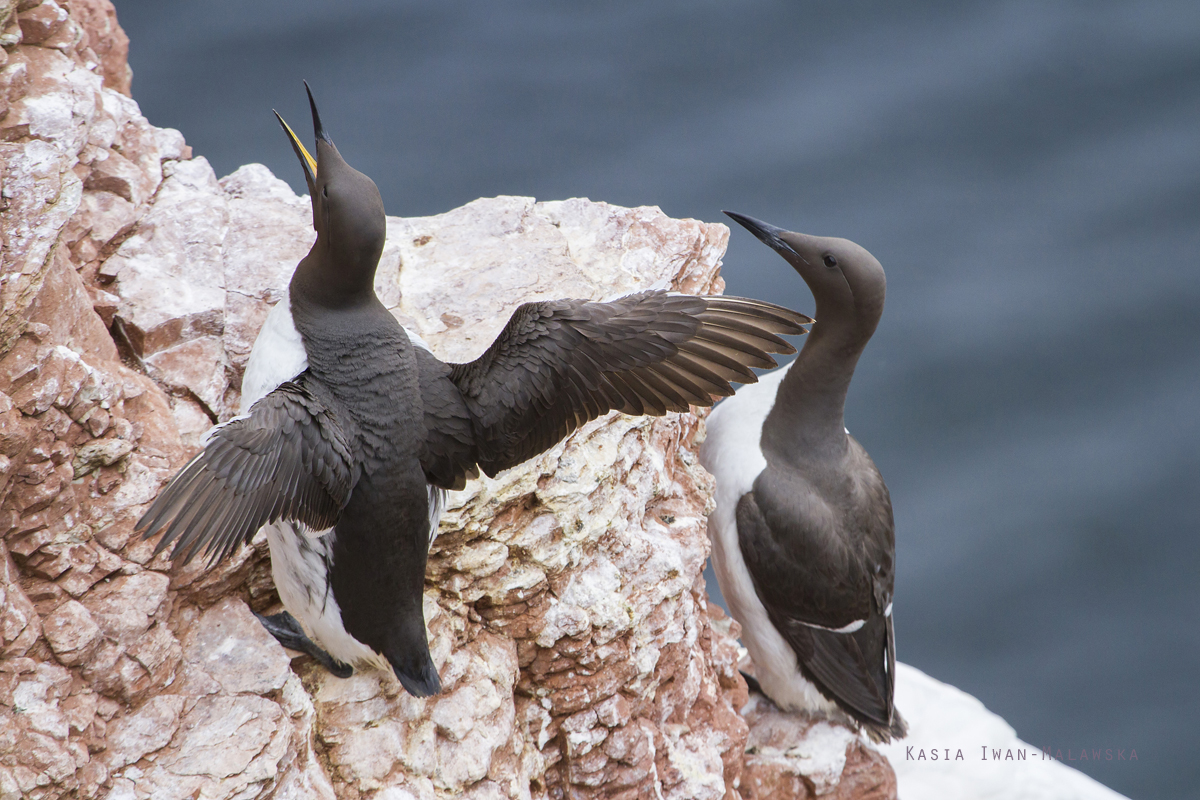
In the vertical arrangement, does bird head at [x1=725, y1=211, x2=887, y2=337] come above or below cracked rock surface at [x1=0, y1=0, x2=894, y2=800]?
above

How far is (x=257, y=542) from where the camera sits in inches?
125

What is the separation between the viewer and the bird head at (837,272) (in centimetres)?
434

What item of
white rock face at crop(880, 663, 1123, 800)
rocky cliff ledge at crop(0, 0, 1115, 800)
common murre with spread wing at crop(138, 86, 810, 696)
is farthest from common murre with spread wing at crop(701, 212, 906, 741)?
common murre with spread wing at crop(138, 86, 810, 696)

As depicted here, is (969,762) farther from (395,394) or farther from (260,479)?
(260,479)

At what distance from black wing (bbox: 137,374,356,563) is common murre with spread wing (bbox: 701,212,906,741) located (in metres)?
2.10

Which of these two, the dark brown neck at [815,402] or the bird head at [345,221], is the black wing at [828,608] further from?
the bird head at [345,221]

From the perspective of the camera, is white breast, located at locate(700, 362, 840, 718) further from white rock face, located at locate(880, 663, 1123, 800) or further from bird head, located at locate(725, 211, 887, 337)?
white rock face, located at locate(880, 663, 1123, 800)

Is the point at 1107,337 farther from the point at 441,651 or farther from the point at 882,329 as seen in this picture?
the point at 441,651

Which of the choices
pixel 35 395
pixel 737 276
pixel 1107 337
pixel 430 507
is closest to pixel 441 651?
pixel 430 507

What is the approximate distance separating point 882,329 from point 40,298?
18.1 ft

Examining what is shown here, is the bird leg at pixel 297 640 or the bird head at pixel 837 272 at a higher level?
the bird head at pixel 837 272

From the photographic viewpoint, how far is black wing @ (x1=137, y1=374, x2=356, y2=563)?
8.26 ft

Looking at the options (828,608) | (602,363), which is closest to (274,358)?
(602,363)

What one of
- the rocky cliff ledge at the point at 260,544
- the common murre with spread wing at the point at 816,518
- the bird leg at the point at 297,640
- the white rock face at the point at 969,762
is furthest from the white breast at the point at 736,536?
the bird leg at the point at 297,640
